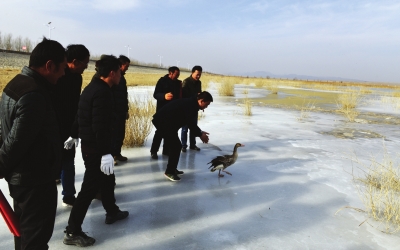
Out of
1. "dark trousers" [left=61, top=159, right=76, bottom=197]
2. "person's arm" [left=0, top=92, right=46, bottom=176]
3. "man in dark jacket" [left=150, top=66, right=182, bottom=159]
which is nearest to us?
"person's arm" [left=0, top=92, right=46, bottom=176]

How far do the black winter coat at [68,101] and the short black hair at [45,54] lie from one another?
3.55ft

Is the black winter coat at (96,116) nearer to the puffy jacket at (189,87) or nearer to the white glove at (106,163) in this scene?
the white glove at (106,163)

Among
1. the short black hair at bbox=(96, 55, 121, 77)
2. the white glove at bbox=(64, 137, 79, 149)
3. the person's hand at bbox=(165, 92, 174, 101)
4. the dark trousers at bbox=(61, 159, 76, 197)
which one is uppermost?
the short black hair at bbox=(96, 55, 121, 77)

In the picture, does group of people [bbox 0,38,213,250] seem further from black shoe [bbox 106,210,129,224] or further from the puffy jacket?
the puffy jacket

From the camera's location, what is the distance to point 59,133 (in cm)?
190

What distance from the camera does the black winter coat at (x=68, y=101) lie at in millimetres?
2803

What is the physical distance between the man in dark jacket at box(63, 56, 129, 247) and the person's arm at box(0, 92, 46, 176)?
75 centimetres

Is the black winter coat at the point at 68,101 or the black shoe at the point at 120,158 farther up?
the black winter coat at the point at 68,101

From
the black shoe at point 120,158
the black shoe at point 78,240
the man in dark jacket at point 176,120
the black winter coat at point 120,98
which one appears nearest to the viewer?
the black shoe at point 78,240

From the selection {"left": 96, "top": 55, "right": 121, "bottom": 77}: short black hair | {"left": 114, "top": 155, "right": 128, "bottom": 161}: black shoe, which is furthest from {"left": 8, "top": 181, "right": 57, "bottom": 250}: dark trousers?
{"left": 114, "top": 155, "right": 128, "bottom": 161}: black shoe

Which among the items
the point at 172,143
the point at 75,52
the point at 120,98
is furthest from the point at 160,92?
the point at 75,52

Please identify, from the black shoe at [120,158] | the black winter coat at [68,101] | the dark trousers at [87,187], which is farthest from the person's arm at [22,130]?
the black shoe at [120,158]

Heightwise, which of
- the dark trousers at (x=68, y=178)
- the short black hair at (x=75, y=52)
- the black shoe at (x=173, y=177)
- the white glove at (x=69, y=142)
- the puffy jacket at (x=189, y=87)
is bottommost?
the black shoe at (x=173, y=177)

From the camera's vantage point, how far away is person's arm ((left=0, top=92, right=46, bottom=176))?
5.18 feet
